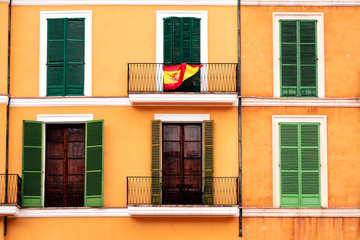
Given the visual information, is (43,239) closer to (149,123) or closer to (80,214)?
(80,214)

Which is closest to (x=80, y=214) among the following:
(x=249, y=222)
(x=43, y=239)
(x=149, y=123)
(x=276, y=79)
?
(x=43, y=239)

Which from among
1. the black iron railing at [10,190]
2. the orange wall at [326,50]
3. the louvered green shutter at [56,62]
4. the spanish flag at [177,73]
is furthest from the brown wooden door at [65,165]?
the orange wall at [326,50]

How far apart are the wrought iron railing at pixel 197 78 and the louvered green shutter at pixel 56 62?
181 cm

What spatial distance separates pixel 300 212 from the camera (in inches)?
878

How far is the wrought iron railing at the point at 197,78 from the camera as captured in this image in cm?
2286

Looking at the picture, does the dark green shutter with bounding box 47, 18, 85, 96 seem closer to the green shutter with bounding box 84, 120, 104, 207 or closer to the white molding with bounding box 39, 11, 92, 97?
the white molding with bounding box 39, 11, 92, 97

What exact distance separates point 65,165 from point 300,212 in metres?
6.32

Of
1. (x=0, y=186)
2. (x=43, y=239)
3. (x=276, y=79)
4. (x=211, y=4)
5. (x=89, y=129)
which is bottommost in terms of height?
(x=43, y=239)

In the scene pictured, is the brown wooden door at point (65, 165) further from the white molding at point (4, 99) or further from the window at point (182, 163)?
the window at point (182, 163)

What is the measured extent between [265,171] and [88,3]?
6563 millimetres

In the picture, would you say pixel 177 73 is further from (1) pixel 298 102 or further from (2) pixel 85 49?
(1) pixel 298 102

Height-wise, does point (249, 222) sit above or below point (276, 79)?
below

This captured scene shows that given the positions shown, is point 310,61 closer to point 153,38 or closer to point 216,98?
point 216,98

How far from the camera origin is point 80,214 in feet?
72.9
